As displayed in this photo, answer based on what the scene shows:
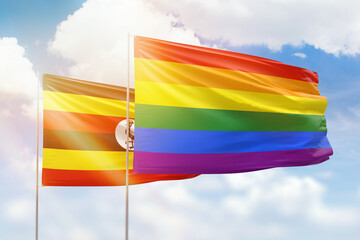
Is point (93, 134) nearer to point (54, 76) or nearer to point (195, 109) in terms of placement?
point (54, 76)

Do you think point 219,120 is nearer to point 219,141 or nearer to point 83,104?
point 219,141

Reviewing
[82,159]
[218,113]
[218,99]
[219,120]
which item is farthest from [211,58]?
[82,159]

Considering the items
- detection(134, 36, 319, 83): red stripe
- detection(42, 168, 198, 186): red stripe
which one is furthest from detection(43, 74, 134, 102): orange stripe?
detection(134, 36, 319, 83): red stripe

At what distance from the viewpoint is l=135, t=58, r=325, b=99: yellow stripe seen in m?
5.76

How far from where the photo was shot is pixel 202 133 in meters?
6.00

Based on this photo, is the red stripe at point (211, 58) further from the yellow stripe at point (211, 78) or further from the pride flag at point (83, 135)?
the pride flag at point (83, 135)

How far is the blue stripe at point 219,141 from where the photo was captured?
5.64 m

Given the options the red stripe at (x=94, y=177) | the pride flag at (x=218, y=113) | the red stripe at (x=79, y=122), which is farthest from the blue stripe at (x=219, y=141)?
the red stripe at (x=79, y=122)

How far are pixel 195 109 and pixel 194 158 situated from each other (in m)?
0.77

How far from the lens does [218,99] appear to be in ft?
20.3

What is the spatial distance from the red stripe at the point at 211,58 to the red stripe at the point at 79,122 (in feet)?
9.43

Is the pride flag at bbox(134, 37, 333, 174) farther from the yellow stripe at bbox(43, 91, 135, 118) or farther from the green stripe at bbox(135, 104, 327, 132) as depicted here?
the yellow stripe at bbox(43, 91, 135, 118)

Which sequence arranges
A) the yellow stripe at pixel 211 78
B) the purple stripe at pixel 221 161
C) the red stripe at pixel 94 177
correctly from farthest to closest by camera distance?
the red stripe at pixel 94 177 → the yellow stripe at pixel 211 78 → the purple stripe at pixel 221 161

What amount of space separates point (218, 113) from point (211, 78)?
584 mm
